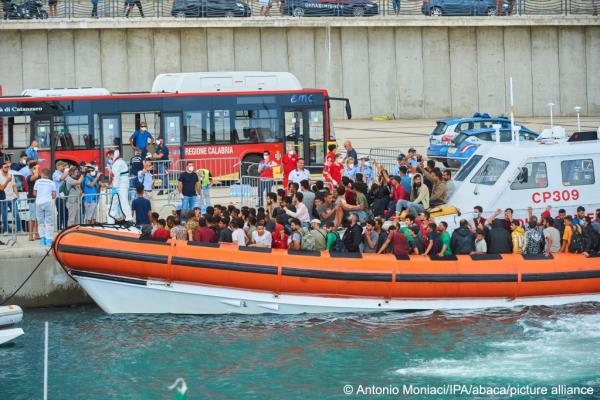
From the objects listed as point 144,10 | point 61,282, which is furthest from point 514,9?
point 61,282

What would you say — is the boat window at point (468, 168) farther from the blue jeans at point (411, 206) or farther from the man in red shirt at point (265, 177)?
the man in red shirt at point (265, 177)

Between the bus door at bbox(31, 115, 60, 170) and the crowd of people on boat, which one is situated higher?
the bus door at bbox(31, 115, 60, 170)

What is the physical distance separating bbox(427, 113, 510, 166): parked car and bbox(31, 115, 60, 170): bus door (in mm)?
10147

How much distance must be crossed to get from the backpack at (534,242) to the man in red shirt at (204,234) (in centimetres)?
533

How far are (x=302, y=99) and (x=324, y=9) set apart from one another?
1450 cm

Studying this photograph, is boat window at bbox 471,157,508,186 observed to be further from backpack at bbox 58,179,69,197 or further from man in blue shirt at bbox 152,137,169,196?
backpack at bbox 58,179,69,197

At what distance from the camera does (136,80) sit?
144ft

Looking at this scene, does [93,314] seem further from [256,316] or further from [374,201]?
[374,201]

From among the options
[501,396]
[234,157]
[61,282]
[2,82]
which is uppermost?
[2,82]

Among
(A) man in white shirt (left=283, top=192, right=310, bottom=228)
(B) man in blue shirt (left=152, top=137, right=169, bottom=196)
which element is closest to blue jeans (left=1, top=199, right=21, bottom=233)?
(B) man in blue shirt (left=152, top=137, right=169, bottom=196)

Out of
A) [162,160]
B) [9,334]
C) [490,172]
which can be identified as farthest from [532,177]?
[9,334]

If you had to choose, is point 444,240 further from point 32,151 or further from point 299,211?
point 32,151

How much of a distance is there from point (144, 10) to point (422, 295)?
25.9 m

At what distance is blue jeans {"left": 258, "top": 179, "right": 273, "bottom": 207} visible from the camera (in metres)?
26.0
